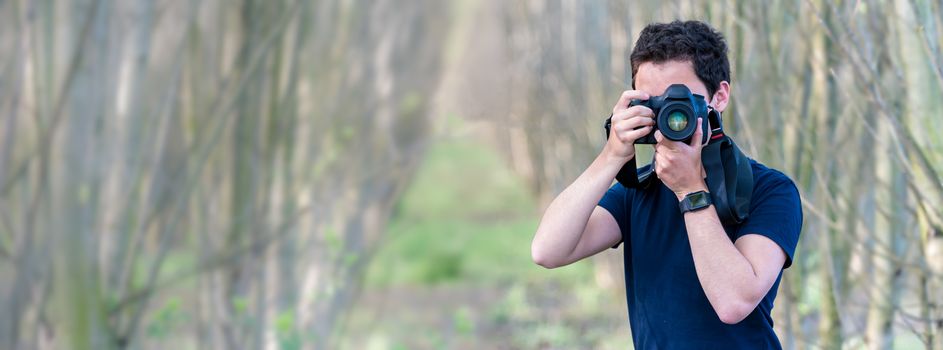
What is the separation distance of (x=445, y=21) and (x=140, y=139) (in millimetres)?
13852

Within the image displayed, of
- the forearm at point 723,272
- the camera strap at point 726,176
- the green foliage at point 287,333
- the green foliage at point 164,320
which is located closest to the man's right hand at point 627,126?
the camera strap at point 726,176

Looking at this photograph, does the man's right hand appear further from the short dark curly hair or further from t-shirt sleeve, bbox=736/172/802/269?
t-shirt sleeve, bbox=736/172/802/269

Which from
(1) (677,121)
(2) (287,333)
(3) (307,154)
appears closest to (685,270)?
(1) (677,121)

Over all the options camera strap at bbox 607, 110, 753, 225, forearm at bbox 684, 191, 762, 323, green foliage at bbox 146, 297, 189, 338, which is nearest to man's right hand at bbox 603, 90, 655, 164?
camera strap at bbox 607, 110, 753, 225

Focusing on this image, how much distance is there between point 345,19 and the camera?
8.80 meters

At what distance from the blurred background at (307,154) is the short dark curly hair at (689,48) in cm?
64

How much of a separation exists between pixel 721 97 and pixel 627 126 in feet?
0.69

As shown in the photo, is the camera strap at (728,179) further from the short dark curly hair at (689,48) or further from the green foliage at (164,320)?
→ the green foliage at (164,320)

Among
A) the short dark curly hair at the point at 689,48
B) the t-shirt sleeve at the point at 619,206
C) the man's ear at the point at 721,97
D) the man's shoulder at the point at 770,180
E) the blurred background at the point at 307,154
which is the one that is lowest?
the blurred background at the point at 307,154

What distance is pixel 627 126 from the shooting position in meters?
2.25

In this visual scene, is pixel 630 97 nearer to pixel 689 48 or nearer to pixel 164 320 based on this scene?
pixel 689 48

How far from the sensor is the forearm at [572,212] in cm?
229

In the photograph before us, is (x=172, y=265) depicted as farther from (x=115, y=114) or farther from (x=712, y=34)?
(x=712, y=34)

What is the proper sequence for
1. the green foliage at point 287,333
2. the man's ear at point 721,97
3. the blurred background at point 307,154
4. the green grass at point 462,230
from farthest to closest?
the green grass at point 462,230 < the green foliage at point 287,333 < the blurred background at point 307,154 < the man's ear at point 721,97
